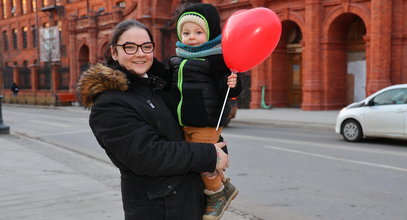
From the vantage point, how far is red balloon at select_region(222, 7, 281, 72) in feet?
8.44

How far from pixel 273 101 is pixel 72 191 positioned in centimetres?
2004

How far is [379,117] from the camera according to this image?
11.2m

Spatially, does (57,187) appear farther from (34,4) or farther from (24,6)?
(24,6)

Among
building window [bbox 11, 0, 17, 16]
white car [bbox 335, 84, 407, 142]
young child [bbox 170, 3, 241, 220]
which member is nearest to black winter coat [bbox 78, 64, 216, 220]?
young child [bbox 170, 3, 241, 220]

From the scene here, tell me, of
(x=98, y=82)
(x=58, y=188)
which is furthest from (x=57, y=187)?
(x=98, y=82)

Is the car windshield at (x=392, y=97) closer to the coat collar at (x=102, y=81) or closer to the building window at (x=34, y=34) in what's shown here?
the coat collar at (x=102, y=81)

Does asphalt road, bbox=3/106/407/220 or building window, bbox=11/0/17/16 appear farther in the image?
building window, bbox=11/0/17/16

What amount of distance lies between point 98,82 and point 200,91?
65cm

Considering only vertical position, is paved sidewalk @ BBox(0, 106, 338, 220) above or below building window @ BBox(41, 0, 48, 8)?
below

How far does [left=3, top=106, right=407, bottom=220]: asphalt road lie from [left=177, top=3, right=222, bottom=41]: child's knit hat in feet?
9.79

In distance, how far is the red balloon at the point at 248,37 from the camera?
101 inches

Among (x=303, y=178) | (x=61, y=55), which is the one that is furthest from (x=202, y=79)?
(x=61, y=55)

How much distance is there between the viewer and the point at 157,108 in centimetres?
→ 223

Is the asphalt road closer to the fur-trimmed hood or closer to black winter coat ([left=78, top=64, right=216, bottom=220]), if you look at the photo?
black winter coat ([left=78, top=64, right=216, bottom=220])
